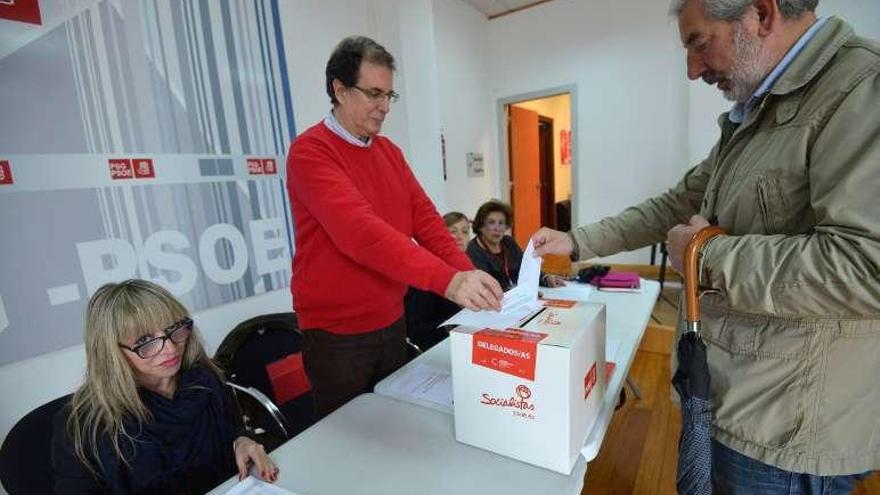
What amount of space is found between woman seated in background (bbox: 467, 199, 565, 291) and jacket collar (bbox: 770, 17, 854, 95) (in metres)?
1.82

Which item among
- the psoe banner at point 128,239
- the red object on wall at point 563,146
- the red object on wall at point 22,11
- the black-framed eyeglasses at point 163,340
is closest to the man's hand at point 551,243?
the black-framed eyeglasses at point 163,340

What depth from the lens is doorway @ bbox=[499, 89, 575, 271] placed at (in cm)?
533

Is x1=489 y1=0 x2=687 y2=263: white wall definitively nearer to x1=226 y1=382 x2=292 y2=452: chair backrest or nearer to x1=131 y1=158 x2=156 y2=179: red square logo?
x1=226 y1=382 x2=292 y2=452: chair backrest

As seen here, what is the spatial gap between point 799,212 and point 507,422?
0.63 meters

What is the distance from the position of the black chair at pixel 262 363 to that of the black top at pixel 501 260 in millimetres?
1083

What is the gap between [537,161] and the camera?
20.3 feet

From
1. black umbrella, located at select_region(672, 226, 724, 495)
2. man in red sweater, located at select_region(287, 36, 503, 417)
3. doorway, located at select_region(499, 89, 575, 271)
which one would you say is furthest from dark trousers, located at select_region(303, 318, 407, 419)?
doorway, located at select_region(499, 89, 575, 271)

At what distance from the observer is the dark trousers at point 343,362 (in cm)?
123

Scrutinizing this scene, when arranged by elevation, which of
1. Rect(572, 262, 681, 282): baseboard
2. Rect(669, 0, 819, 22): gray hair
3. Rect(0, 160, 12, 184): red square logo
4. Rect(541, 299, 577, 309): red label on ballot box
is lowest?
Rect(572, 262, 681, 282): baseboard

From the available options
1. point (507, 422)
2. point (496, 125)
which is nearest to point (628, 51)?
point (496, 125)

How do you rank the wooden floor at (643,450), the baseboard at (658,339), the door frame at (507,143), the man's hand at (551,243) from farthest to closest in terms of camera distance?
the door frame at (507,143), the baseboard at (658,339), the wooden floor at (643,450), the man's hand at (551,243)

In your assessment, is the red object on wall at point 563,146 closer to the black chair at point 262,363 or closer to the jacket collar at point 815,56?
the black chair at point 262,363

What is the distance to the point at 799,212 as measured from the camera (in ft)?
2.35

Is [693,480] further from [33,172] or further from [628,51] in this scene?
[628,51]
